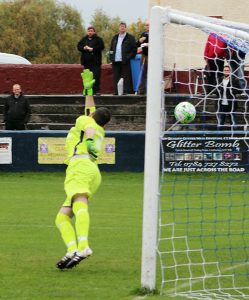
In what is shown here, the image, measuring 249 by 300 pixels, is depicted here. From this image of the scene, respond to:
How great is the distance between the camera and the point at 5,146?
76.3ft

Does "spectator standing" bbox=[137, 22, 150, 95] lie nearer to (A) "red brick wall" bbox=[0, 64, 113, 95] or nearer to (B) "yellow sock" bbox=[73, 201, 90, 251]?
(A) "red brick wall" bbox=[0, 64, 113, 95]

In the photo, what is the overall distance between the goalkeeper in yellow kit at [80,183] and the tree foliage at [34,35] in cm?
6087

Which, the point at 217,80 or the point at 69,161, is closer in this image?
the point at 69,161

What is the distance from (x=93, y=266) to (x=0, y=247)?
1904 millimetres

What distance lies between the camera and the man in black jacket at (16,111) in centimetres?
2469

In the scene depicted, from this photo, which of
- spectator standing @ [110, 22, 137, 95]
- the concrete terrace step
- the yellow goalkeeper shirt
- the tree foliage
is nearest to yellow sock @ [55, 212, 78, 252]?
the yellow goalkeeper shirt

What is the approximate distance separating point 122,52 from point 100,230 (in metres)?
12.1

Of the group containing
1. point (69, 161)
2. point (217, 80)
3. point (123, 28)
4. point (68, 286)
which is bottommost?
point (68, 286)

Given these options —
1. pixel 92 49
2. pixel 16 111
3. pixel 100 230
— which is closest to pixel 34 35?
pixel 92 49

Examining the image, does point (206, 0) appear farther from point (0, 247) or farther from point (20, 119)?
point (0, 247)

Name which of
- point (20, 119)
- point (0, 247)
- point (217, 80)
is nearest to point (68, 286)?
point (0, 247)

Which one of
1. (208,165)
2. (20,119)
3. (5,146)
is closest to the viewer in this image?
(208,165)

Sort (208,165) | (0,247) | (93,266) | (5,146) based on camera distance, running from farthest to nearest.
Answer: (5,146) → (208,165) → (0,247) → (93,266)

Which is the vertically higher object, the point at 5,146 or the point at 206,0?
the point at 206,0
